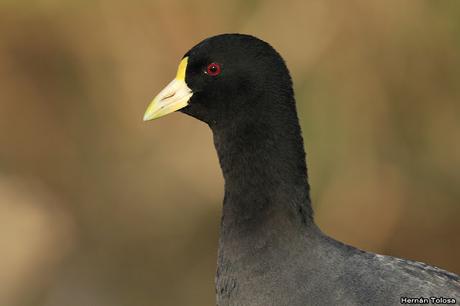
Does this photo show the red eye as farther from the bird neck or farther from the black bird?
the bird neck

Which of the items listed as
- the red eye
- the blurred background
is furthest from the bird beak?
the blurred background

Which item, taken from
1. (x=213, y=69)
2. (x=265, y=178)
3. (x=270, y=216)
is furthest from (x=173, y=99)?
(x=270, y=216)

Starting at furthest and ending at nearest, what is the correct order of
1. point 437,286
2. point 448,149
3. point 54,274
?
1. point 54,274
2. point 448,149
3. point 437,286

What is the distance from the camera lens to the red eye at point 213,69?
3.94 meters

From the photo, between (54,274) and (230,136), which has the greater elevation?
(230,136)

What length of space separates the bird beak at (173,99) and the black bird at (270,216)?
83mm

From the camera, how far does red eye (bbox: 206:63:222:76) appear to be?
3941 millimetres

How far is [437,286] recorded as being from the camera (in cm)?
369

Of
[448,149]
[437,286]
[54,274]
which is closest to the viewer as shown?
[437,286]

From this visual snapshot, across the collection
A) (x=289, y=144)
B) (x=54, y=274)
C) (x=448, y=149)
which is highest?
(x=289, y=144)

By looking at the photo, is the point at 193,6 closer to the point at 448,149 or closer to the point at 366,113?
the point at 366,113

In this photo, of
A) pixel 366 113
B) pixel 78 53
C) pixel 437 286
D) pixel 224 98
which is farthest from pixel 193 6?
pixel 437 286

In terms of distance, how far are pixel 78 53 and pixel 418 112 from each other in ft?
6.90

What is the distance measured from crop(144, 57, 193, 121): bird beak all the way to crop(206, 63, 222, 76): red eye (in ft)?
0.40
